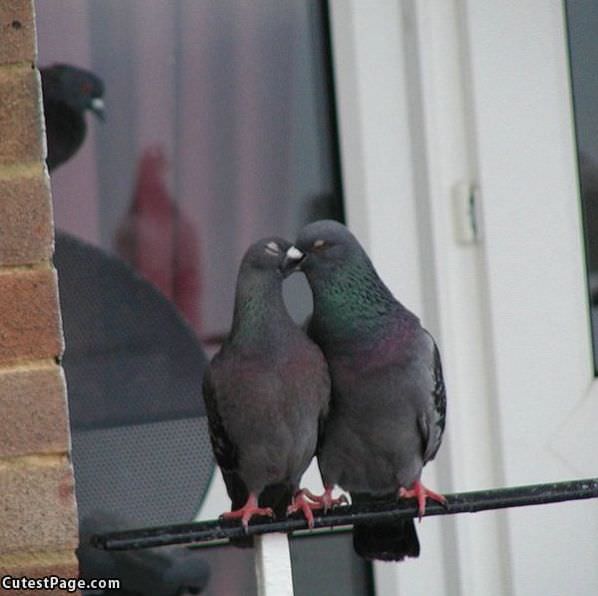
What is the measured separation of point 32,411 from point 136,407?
3.50 ft

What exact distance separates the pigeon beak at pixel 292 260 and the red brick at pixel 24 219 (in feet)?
1.12

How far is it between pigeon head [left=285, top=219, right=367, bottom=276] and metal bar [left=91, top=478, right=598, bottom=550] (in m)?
0.31

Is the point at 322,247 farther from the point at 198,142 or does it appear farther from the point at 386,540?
the point at 198,142

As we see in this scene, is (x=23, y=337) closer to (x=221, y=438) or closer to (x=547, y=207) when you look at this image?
(x=221, y=438)

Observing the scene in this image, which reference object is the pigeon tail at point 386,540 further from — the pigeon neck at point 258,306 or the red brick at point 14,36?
the red brick at point 14,36

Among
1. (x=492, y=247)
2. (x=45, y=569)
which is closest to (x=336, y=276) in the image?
(x=45, y=569)

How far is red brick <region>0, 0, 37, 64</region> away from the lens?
1463mm

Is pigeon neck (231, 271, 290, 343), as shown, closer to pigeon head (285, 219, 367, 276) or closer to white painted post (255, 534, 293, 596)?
pigeon head (285, 219, 367, 276)

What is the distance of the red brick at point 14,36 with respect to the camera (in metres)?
1.46

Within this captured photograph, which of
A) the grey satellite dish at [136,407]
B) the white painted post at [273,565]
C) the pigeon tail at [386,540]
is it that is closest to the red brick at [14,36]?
the white painted post at [273,565]

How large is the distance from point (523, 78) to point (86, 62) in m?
0.88

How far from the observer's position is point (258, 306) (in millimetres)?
1723

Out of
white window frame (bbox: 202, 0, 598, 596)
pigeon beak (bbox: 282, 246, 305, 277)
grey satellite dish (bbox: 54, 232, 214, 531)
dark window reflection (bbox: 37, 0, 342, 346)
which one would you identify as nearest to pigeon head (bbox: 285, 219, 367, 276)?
pigeon beak (bbox: 282, 246, 305, 277)

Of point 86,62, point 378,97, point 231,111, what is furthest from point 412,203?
point 86,62
